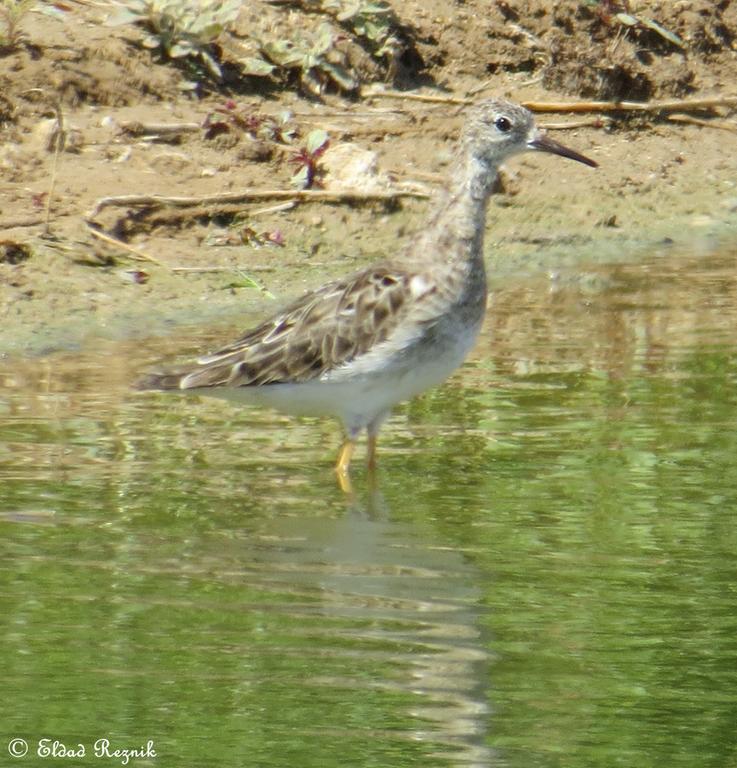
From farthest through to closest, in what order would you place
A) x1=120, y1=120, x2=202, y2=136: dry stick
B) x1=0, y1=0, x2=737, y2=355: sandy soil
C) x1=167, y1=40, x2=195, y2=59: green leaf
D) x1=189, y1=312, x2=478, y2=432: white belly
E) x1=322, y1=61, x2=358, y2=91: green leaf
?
x1=322, y1=61, x2=358, y2=91: green leaf, x1=167, y1=40, x2=195, y2=59: green leaf, x1=120, y1=120, x2=202, y2=136: dry stick, x1=0, y1=0, x2=737, y2=355: sandy soil, x1=189, y1=312, x2=478, y2=432: white belly

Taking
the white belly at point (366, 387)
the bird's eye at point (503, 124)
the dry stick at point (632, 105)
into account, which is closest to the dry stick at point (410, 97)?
the dry stick at point (632, 105)

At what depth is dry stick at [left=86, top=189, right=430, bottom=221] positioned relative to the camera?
10.9 meters

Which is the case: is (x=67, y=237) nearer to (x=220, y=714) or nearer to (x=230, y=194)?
(x=230, y=194)

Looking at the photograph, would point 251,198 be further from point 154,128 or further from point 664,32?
point 664,32

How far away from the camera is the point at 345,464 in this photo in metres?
7.83

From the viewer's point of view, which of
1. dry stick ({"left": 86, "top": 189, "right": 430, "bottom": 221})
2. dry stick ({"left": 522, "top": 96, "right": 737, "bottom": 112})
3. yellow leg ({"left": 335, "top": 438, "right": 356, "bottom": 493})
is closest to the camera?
yellow leg ({"left": 335, "top": 438, "right": 356, "bottom": 493})

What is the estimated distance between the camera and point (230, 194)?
11297 mm

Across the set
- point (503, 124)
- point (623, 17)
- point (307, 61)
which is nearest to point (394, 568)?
point (503, 124)

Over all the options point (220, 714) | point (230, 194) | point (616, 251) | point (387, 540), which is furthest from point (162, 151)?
point (220, 714)

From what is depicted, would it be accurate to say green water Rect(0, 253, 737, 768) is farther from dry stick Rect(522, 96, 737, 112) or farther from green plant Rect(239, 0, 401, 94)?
dry stick Rect(522, 96, 737, 112)

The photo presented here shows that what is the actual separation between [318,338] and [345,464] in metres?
0.55
